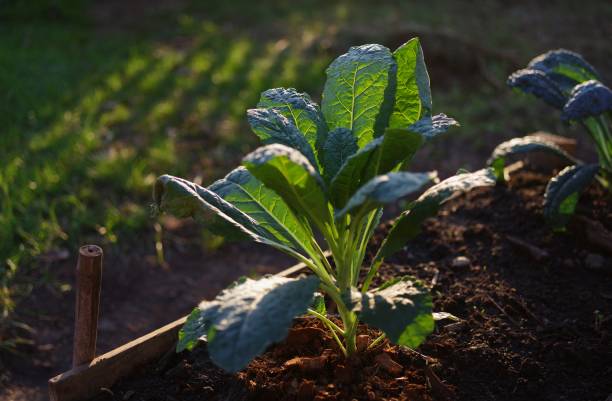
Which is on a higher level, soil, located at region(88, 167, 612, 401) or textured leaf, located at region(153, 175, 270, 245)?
textured leaf, located at region(153, 175, 270, 245)

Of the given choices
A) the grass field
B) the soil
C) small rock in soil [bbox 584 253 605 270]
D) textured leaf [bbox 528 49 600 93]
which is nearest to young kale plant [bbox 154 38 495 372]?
the soil

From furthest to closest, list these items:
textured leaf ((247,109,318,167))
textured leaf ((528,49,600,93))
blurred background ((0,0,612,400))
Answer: blurred background ((0,0,612,400)) < textured leaf ((528,49,600,93)) < textured leaf ((247,109,318,167))

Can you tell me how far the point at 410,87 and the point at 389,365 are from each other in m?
0.82

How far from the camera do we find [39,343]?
313cm

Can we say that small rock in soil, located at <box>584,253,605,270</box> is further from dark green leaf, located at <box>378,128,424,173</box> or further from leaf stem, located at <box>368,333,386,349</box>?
dark green leaf, located at <box>378,128,424,173</box>

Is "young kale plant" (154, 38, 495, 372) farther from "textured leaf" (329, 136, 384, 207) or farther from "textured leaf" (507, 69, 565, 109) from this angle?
"textured leaf" (507, 69, 565, 109)

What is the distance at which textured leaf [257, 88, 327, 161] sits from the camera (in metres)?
2.09

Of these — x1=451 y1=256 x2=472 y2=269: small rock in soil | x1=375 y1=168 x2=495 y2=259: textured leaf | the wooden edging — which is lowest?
x1=451 y1=256 x2=472 y2=269: small rock in soil

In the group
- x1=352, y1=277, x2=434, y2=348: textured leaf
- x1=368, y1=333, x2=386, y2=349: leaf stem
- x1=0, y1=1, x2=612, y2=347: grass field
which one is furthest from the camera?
x1=0, y1=1, x2=612, y2=347: grass field

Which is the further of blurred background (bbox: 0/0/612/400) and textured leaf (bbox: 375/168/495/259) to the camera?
blurred background (bbox: 0/0/612/400)

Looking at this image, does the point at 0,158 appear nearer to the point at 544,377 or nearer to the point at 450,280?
the point at 450,280

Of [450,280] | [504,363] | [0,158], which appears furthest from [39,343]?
[504,363]

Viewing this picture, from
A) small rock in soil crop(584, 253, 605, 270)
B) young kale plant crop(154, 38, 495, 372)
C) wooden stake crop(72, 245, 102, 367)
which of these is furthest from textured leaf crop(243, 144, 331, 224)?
small rock in soil crop(584, 253, 605, 270)

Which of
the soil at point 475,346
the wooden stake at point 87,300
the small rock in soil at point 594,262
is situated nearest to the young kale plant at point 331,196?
the soil at point 475,346
